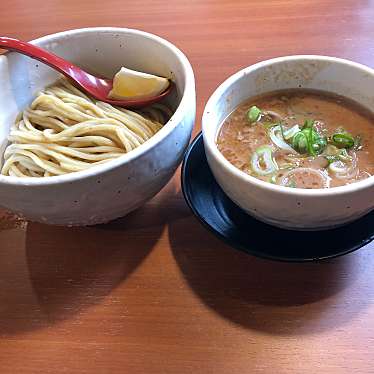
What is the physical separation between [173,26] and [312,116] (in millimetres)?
712

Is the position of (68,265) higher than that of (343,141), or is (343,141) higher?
(343,141)

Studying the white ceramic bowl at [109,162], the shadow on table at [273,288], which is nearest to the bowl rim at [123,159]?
the white ceramic bowl at [109,162]

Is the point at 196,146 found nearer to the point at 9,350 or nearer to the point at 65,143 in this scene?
the point at 65,143

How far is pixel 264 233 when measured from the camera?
0.77 metres

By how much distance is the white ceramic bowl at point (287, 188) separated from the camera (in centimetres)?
67

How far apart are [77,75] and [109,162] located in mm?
319

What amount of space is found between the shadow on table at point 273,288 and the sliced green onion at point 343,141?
183 mm

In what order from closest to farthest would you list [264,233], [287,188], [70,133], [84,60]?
1. [287,188]
2. [264,233]
3. [70,133]
4. [84,60]

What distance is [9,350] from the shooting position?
741mm

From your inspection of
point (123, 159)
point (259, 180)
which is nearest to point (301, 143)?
point (259, 180)

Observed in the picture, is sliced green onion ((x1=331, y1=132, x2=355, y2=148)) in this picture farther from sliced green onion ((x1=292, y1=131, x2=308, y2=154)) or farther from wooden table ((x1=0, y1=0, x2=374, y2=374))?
wooden table ((x1=0, y1=0, x2=374, y2=374))

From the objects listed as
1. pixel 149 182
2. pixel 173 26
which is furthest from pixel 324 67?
pixel 173 26

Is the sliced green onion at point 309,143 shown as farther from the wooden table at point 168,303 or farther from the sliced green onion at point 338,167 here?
the wooden table at point 168,303

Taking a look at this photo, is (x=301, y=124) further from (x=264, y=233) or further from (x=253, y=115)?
(x=264, y=233)
